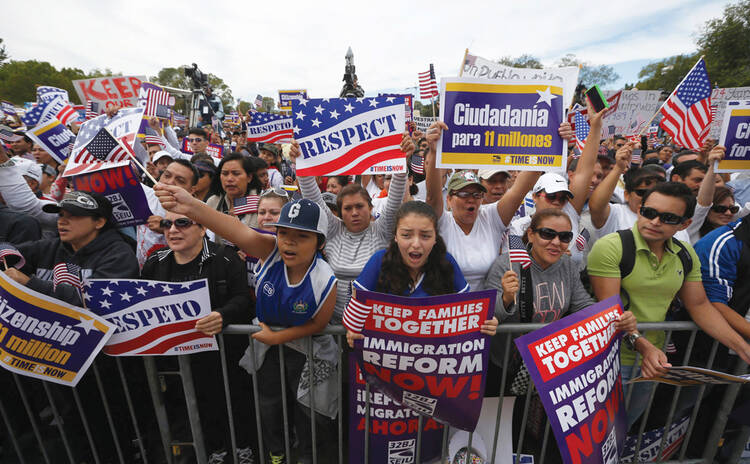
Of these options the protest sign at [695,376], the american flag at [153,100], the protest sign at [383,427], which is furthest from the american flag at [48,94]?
the protest sign at [695,376]

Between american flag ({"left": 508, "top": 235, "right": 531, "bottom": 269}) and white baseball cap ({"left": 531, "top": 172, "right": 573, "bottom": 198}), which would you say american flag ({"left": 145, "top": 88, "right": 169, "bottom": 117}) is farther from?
american flag ({"left": 508, "top": 235, "right": 531, "bottom": 269})

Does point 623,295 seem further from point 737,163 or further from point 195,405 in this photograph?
point 195,405

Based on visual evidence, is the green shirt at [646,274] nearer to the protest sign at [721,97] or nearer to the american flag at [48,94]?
the american flag at [48,94]

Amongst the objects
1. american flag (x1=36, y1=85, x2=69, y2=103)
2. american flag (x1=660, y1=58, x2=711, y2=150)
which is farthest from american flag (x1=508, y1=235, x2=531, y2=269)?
american flag (x1=36, y1=85, x2=69, y2=103)

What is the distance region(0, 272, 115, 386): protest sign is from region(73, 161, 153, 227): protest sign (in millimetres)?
1088

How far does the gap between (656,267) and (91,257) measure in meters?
4.46

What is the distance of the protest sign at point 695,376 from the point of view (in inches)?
80.8

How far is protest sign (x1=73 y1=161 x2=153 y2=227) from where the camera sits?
312 centimetres

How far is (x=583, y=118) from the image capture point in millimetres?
6469

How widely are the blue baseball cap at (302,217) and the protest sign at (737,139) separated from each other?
12.4ft

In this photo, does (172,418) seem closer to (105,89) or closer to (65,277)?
(65,277)

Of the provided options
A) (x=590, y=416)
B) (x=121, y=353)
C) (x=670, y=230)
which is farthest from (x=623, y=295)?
(x=121, y=353)

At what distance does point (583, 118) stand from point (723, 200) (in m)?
3.27

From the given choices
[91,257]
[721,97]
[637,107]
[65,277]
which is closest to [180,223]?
[65,277]
